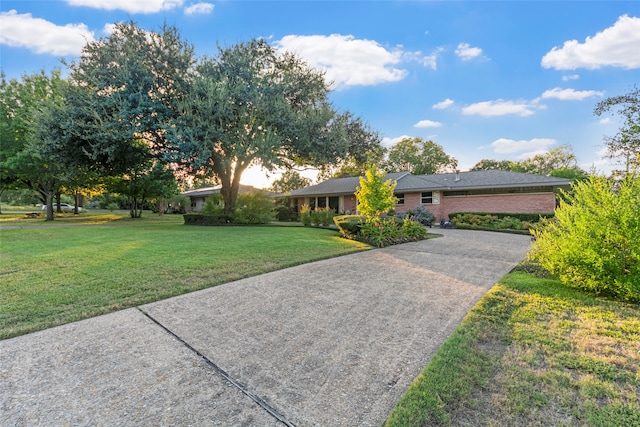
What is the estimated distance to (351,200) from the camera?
2458 centimetres

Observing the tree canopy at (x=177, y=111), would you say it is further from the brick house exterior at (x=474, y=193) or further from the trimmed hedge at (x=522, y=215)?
the trimmed hedge at (x=522, y=215)

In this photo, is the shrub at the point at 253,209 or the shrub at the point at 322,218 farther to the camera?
the shrub at the point at 253,209

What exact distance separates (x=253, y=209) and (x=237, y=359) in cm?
1665

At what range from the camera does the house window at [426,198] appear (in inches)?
833

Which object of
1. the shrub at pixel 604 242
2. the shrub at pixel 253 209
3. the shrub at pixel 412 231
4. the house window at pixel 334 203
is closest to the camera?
the shrub at pixel 604 242

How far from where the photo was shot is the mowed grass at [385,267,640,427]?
189 cm

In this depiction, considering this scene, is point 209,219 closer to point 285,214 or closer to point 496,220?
point 285,214

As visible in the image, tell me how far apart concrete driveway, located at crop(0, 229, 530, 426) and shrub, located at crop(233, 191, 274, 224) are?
47.1ft

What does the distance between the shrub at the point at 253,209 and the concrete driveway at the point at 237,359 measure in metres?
14.4

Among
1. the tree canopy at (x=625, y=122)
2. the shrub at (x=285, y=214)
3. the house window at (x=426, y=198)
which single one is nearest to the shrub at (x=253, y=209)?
the shrub at (x=285, y=214)

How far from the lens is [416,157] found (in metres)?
40.8

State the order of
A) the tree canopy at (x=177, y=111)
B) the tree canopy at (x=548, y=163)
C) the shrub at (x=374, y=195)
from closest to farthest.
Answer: the shrub at (x=374, y=195) → the tree canopy at (x=177, y=111) → the tree canopy at (x=548, y=163)

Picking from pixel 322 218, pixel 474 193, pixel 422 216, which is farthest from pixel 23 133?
pixel 474 193

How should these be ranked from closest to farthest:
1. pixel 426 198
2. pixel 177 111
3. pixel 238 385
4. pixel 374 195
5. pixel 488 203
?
1. pixel 238 385
2. pixel 374 195
3. pixel 177 111
4. pixel 488 203
5. pixel 426 198
